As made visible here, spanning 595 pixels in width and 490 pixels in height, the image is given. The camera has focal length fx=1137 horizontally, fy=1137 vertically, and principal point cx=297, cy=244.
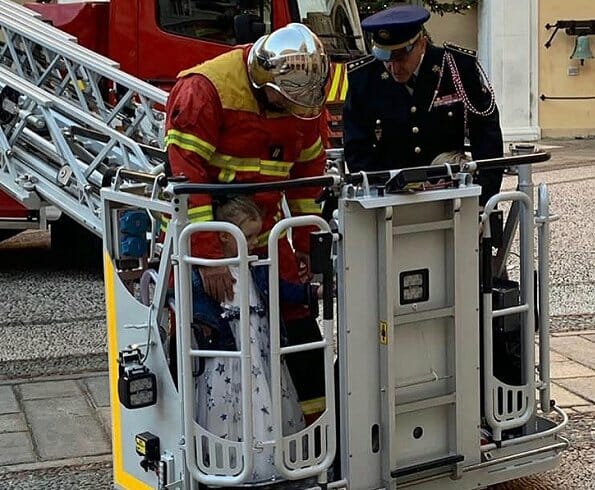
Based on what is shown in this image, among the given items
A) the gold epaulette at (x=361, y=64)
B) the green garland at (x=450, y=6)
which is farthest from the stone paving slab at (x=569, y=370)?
the green garland at (x=450, y=6)

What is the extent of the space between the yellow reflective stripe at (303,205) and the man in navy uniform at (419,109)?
1.87 feet

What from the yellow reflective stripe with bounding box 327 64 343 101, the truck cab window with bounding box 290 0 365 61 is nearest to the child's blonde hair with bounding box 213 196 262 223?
the yellow reflective stripe with bounding box 327 64 343 101

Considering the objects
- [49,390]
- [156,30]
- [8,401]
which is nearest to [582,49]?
[156,30]

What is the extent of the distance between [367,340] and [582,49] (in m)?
18.3

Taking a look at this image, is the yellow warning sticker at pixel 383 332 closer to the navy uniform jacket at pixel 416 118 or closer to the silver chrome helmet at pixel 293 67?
the silver chrome helmet at pixel 293 67

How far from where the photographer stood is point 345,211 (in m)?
3.84

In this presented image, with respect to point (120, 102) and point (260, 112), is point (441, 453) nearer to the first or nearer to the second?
point (260, 112)

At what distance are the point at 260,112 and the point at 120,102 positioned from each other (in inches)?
150

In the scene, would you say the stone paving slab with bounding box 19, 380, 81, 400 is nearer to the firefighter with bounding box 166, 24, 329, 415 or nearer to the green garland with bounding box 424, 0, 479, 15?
the firefighter with bounding box 166, 24, 329, 415

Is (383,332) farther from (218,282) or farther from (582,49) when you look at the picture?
(582,49)

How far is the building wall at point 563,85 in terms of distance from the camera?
70.1 ft

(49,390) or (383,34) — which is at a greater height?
(383,34)

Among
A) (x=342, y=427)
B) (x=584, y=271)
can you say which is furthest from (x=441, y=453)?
(x=584, y=271)

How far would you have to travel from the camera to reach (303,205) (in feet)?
14.4
